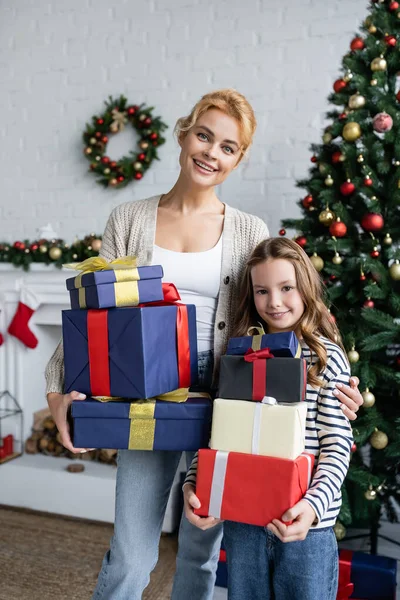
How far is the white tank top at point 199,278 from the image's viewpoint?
4.65ft

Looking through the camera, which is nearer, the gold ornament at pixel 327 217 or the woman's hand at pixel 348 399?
the woman's hand at pixel 348 399

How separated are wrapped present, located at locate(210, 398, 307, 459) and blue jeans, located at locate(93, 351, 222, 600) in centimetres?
28

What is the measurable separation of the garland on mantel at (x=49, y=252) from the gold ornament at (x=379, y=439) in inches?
64.7

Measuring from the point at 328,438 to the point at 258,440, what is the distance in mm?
200

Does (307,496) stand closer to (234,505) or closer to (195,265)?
(234,505)

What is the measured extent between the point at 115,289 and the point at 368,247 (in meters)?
1.26

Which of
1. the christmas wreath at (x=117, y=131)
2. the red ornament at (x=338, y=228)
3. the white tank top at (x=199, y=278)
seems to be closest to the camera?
the white tank top at (x=199, y=278)

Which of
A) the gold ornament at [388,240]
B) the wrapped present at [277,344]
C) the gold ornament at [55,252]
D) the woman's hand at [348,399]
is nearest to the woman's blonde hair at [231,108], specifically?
the wrapped present at [277,344]

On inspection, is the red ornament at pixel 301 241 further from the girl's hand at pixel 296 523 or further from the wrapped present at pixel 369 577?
the girl's hand at pixel 296 523

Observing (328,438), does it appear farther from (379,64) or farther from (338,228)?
(379,64)

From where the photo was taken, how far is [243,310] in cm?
140

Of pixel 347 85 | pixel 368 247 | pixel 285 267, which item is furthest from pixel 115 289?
pixel 347 85

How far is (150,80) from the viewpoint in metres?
3.21

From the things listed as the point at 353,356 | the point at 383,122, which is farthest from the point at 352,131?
the point at 353,356
